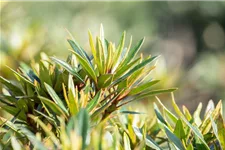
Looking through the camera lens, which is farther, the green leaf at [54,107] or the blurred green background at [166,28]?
the blurred green background at [166,28]

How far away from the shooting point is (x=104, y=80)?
63 centimetres

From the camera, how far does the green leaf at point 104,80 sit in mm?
627

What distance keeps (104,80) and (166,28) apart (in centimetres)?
428

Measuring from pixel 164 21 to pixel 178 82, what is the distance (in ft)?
8.79

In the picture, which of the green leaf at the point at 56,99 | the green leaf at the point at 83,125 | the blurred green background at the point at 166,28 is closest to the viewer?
the green leaf at the point at 83,125

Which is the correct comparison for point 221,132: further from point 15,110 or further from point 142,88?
point 15,110

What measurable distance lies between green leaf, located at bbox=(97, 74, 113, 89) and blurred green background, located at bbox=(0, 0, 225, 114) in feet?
3.65

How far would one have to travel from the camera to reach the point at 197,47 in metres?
4.80

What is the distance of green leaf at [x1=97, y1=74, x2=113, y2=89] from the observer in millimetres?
627

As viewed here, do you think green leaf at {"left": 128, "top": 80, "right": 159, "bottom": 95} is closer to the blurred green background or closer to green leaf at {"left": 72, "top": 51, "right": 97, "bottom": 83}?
green leaf at {"left": 72, "top": 51, "right": 97, "bottom": 83}

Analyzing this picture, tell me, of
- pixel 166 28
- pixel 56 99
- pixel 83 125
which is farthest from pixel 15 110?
pixel 166 28

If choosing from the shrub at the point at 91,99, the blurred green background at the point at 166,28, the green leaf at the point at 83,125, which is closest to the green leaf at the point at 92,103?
the shrub at the point at 91,99

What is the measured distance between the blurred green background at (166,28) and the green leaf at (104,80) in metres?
1.11

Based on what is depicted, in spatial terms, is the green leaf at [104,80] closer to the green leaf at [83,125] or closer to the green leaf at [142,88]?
the green leaf at [142,88]
